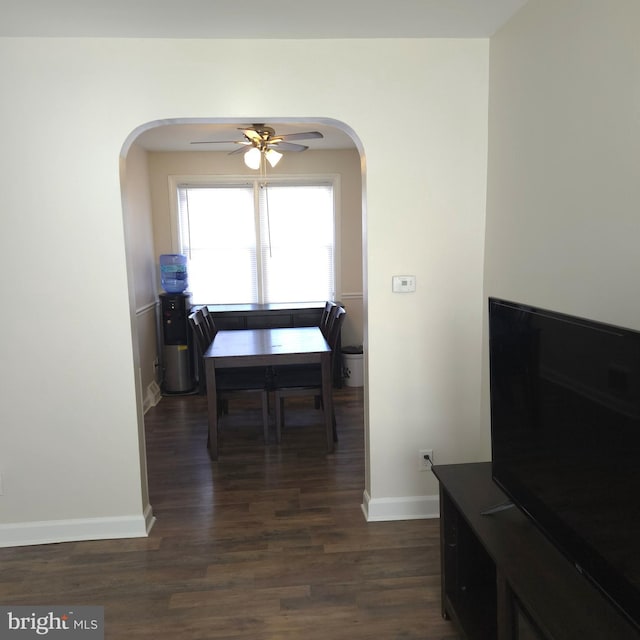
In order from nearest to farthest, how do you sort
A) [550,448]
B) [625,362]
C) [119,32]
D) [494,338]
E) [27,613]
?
[625,362]
[550,448]
[494,338]
[27,613]
[119,32]

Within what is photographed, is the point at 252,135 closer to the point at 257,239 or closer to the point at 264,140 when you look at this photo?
the point at 264,140

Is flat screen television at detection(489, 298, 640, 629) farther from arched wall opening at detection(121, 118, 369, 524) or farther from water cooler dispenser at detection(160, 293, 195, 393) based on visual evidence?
water cooler dispenser at detection(160, 293, 195, 393)

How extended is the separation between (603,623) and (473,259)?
72.1 inches

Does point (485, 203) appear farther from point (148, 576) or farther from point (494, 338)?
point (148, 576)

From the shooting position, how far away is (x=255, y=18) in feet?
7.47

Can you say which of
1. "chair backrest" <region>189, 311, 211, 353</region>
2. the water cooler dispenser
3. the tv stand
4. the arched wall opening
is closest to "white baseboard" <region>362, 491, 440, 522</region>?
the tv stand

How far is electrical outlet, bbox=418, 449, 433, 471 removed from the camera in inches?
113

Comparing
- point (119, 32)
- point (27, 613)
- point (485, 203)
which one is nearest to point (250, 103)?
point (119, 32)

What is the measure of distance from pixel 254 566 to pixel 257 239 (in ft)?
12.6

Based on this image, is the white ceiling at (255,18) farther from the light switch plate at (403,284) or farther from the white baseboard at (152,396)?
the white baseboard at (152,396)

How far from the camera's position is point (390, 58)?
8.46ft

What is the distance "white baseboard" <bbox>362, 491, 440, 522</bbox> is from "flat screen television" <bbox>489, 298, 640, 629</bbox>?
1.23m

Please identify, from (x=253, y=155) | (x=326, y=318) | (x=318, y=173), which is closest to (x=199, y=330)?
(x=326, y=318)

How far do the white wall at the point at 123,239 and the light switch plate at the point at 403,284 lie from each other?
44mm
